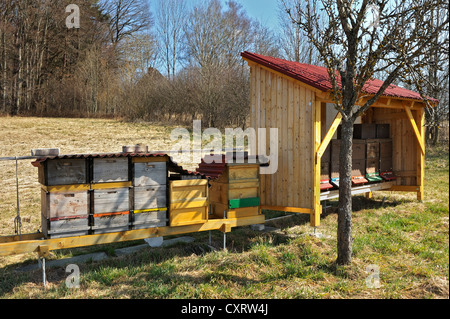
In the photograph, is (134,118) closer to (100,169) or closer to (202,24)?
(202,24)

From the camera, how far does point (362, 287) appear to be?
210 inches

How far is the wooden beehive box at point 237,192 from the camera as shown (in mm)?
7176

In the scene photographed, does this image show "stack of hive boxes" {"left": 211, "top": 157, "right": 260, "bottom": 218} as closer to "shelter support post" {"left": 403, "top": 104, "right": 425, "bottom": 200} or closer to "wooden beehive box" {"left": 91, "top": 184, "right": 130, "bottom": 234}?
"wooden beehive box" {"left": 91, "top": 184, "right": 130, "bottom": 234}

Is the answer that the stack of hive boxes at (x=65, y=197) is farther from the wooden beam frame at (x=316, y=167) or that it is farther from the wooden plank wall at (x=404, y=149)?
the wooden plank wall at (x=404, y=149)

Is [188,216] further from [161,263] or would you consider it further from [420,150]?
[420,150]

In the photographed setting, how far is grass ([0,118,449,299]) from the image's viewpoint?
17.1 feet

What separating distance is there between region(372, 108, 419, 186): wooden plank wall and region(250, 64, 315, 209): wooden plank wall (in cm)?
484

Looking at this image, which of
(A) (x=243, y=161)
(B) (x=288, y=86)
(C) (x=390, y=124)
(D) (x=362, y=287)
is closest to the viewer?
(D) (x=362, y=287)

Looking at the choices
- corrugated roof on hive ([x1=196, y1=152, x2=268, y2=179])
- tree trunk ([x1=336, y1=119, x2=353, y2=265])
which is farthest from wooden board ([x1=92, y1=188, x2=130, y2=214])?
tree trunk ([x1=336, y1=119, x2=353, y2=265])

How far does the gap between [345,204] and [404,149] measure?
6.35 metres

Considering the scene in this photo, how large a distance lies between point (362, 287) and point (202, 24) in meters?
23.7

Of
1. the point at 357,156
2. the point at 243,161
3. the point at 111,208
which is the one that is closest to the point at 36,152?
the point at 111,208

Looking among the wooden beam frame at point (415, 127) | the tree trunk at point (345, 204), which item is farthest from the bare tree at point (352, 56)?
the wooden beam frame at point (415, 127)

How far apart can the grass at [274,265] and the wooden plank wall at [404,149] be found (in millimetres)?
1061
